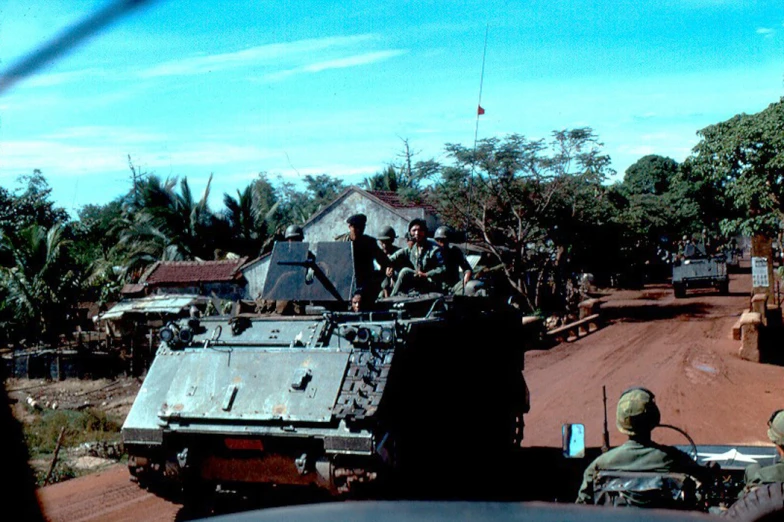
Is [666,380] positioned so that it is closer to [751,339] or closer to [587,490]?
[751,339]

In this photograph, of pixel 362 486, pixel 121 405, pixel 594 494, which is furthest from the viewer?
pixel 121 405

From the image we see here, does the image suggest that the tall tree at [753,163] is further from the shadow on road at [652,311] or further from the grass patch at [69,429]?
the grass patch at [69,429]

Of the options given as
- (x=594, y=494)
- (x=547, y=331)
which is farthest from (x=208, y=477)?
(x=547, y=331)

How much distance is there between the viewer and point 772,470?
160 inches

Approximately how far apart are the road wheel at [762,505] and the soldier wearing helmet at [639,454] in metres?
0.70

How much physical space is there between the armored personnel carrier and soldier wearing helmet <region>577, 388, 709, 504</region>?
7.16 ft

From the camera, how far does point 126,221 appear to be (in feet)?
94.3

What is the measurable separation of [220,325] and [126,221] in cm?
2278

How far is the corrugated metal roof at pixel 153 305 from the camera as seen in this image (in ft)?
67.6

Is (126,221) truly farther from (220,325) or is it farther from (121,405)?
(220,325)

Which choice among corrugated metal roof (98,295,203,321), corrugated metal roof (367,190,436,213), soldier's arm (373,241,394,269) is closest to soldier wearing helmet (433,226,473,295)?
soldier's arm (373,241,394,269)

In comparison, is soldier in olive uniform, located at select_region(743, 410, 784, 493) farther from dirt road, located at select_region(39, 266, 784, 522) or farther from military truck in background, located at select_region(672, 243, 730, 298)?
military truck in background, located at select_region(672, 243, 730, 298)

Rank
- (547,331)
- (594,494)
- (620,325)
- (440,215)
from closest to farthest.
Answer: (594,494) < (547,331) < (620,325) < (440,215)

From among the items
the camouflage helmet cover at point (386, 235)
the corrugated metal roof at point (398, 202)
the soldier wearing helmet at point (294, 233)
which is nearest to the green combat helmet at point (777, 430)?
the soldier wearing helmet at point (294, 233)
